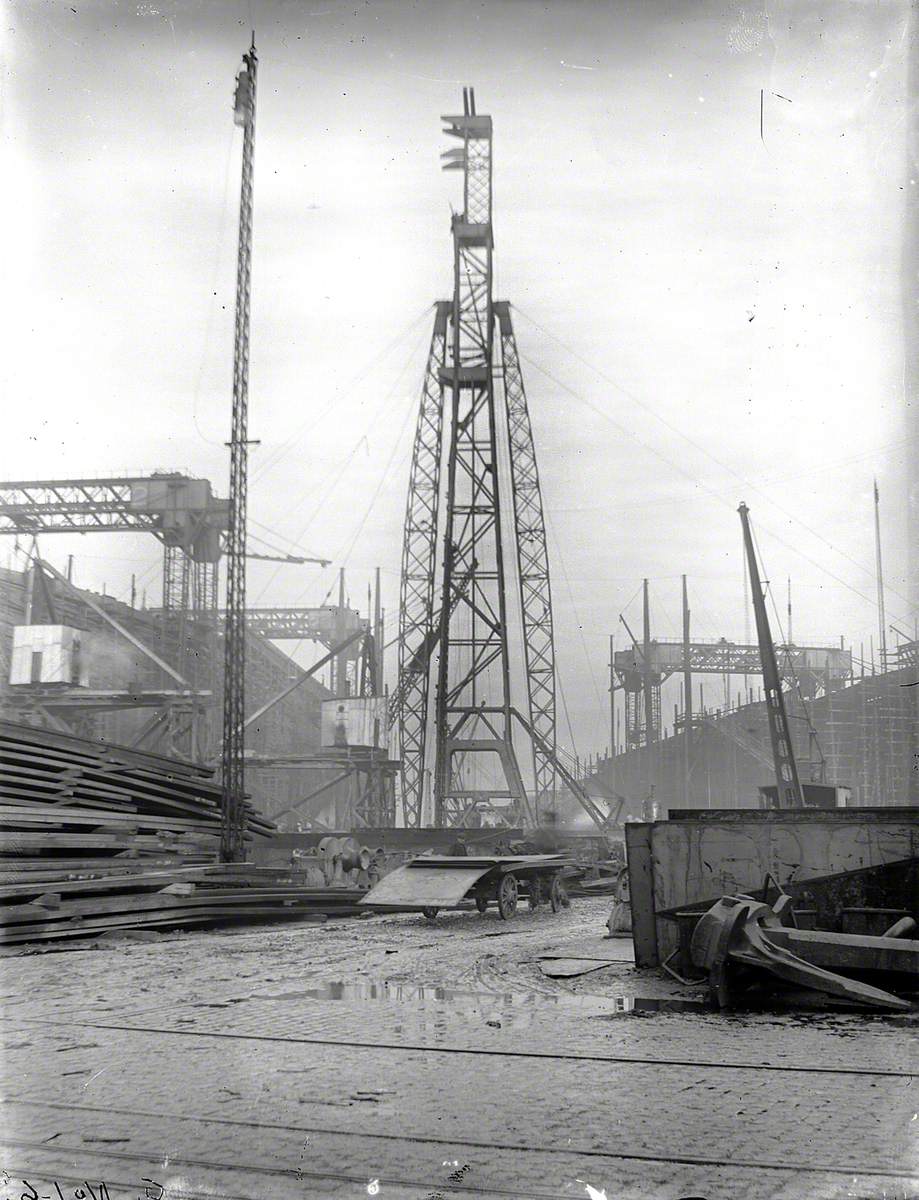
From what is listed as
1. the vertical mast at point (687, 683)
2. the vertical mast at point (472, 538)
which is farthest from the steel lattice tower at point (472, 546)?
the vertical mast at point (687, 683)

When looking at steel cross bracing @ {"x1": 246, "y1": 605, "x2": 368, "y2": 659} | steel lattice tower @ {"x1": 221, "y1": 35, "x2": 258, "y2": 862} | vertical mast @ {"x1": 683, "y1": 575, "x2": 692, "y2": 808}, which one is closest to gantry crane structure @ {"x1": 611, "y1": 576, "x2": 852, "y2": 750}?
vertical mast @ {"x1": 683, "y1": 575, "x2": 692, "y2": 808}

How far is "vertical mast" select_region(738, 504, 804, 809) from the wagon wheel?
16970 mm

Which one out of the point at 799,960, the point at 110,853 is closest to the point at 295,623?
the point at 110,853

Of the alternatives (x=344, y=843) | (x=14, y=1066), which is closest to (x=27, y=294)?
(x=14, y=1066)

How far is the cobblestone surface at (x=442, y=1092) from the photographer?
12.1 feet

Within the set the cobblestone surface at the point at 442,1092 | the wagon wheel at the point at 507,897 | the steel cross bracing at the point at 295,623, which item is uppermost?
the steel cross bracing at the point at 295,623

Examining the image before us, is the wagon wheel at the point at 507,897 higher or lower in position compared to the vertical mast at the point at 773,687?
lower

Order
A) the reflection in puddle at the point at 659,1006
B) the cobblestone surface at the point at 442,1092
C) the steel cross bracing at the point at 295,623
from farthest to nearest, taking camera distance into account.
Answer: the steel cross bracing at the point at 295,623, the reflection in puddle at the point at 659,1006, the cobblestone surface at the point at 442,1092

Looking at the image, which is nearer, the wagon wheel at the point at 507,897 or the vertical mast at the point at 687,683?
the wagon wheel at the point at 507,897

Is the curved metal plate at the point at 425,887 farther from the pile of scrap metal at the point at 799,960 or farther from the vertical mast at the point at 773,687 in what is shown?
the vertical mast at the point at 773,687

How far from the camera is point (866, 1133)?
4.12m

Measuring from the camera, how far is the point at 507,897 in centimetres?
1448

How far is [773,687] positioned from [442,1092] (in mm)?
28658

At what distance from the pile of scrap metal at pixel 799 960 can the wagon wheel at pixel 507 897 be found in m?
7.60
